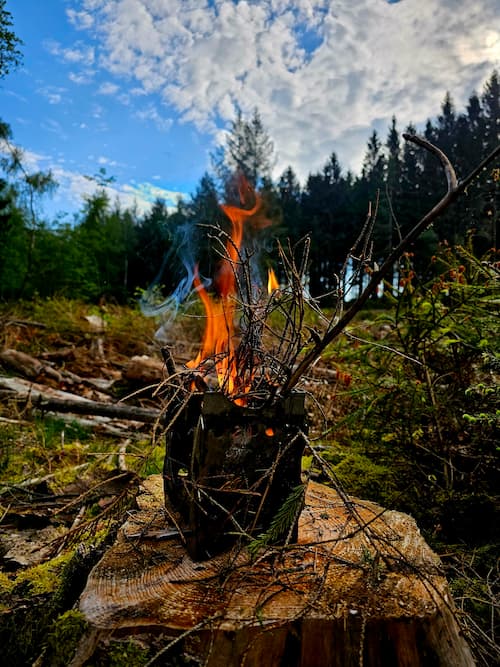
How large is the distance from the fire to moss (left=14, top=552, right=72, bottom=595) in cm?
121

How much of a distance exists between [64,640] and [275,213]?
10.2 meters

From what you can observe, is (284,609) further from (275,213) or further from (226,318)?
(275,213)

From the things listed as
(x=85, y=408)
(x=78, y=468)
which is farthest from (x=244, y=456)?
(x=85, y=408)

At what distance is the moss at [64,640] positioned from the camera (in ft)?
4.47

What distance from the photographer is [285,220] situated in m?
31.7

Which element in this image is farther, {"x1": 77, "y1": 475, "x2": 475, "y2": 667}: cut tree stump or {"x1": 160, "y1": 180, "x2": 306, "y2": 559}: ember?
{"x1": 160, "y1": 180, "x2": 306, "y2": 559}: ember

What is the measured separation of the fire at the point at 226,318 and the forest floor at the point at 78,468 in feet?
0.83

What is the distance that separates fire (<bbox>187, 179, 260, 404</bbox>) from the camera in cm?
169

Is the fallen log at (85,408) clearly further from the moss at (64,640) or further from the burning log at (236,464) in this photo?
the burning log at (236,464)

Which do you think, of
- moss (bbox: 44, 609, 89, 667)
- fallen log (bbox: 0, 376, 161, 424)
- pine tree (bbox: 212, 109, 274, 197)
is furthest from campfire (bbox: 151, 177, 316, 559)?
pine tree (bbox: 212, 109, 274, 197)

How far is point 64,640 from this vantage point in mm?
1385

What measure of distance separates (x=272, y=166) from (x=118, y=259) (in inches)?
497

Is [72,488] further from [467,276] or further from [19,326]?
[19,326]

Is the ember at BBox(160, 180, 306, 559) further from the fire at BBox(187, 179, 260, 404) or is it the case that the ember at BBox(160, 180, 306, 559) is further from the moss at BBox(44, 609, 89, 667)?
the moss at BBox(44, 609, 89, 667)
